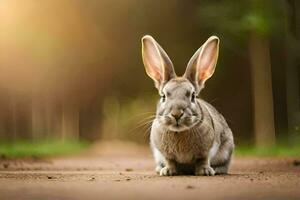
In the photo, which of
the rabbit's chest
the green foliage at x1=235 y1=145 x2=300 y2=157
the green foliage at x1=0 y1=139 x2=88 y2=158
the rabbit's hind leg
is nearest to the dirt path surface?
the rabbit's chest

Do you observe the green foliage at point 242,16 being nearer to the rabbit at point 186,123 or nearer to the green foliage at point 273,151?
the green foliage at point 273,151

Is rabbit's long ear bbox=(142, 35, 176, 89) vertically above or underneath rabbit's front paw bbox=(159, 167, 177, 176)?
above

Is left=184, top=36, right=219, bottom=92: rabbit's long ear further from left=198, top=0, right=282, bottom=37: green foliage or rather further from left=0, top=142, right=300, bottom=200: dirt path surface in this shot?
left=198, top=0, right=282, bottom=37: green foliage

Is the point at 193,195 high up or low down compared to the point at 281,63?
down

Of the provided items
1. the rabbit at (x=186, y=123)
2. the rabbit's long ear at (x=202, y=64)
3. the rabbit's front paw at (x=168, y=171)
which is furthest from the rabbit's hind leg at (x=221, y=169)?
the rabbit's long ear at (x=202, y=64)

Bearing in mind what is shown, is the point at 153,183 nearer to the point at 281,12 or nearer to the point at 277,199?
the point at 277,199

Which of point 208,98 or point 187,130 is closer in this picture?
point 187,130

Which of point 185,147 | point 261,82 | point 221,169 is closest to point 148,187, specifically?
point 185,147

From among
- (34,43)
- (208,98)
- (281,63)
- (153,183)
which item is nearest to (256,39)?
(281,63)
